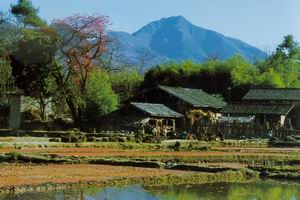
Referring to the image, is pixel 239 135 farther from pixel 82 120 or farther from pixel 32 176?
pixel 32 176

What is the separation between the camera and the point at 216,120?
178 feet

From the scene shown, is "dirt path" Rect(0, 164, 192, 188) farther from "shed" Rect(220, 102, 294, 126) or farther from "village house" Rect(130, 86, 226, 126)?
"shed" Rect(220, 102, 294, 126)

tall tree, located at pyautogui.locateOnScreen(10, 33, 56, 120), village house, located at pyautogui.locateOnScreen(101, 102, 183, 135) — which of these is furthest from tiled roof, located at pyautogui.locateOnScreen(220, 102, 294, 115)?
tall tree, located at pyautogui.locateOnScreen(10, 33, 56, 120)

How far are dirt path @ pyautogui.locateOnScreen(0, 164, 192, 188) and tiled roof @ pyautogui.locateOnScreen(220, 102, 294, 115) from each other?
1316 inches

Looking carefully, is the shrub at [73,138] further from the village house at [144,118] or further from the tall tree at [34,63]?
the tall tree at [34,63]

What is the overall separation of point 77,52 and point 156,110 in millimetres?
9122

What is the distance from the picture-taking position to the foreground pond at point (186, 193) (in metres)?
14.9

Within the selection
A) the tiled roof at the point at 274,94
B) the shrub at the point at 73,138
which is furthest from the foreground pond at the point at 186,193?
the tiled roof at the point at 274,94

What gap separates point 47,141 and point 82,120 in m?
16.3

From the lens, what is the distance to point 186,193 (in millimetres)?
16625

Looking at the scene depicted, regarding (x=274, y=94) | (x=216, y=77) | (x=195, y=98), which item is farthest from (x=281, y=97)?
(x=216, y=77)

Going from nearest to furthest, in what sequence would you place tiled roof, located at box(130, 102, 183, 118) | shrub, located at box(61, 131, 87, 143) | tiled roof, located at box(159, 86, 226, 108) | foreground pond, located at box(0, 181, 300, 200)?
foreground pond, located at box(0, 181, 300, 200) < shrub, located at box(61, 131, 87, 143) < tiled roof, located at box(130, 102, 183, 118) < tiled roof, located at box(159, 86, 226, 108)

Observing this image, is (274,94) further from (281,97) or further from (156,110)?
(156,110)

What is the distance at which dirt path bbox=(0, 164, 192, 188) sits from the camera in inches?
692
